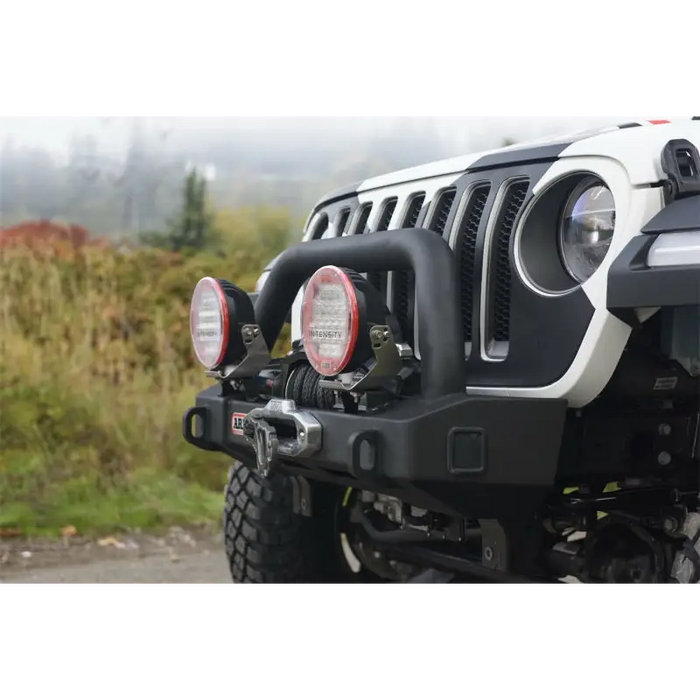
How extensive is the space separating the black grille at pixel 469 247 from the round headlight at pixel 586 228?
0.27m

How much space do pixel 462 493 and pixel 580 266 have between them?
661 millimetres

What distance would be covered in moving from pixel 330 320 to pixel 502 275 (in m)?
0.49

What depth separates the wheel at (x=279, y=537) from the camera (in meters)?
4.25

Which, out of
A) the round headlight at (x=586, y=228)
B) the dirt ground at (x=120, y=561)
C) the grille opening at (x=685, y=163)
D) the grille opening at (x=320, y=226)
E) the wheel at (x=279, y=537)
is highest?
the grille opening at (x=685, y=163)

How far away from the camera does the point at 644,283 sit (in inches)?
102

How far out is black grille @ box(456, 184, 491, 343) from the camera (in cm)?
316

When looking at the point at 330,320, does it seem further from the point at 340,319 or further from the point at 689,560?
the point at 689,560

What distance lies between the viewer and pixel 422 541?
12.9 ft

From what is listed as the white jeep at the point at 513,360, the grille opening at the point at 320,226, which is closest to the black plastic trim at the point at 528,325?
the white jeep at the point at 513,360

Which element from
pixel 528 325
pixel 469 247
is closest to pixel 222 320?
pixel 469 247

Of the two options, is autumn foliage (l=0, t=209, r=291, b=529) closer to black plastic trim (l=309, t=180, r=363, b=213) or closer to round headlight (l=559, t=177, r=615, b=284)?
black plastic trim (l=309, t=180, r=363, b=213)

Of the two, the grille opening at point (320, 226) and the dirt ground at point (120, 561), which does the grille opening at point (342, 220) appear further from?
the dirt ground at point (120, 561)

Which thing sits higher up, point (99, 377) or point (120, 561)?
point (99, 377)

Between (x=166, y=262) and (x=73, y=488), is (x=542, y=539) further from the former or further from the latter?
(x=166, y=262)
